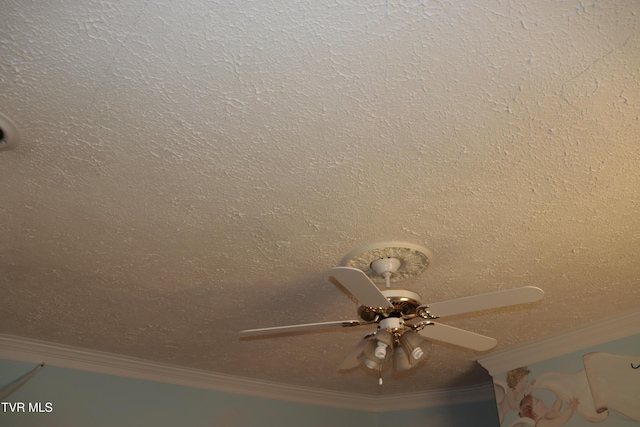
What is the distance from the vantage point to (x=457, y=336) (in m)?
2.09

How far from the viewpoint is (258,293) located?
242 centimetres

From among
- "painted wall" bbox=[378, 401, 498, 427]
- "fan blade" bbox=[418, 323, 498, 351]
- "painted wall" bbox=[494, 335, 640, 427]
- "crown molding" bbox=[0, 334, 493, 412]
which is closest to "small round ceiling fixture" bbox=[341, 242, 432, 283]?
"fan blade" bbox=[418, 323, 498, 351]

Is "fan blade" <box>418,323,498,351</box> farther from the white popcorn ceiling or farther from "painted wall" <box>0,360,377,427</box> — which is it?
"painted wall" <box>0,360,377,427</box>

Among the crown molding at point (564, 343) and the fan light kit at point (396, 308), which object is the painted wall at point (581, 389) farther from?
the fan light kit at point (396, 308)

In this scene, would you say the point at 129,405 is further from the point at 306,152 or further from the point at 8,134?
the point at 306,152

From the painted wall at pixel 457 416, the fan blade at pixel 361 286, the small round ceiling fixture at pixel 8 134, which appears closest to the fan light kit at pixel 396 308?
the fan blade at pixel 361 286

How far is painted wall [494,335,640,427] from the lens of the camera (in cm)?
266

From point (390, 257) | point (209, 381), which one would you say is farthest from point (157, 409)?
point (390, 257)

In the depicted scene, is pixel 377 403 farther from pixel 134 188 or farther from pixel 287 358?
pixel 134 188

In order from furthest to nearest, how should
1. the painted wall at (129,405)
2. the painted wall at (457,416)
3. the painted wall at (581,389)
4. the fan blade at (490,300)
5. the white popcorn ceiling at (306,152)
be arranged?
the painted wall at (457,416) < the painted wall at (129,405) < the painted wall at (581,389) < the fan blade at (490,300) < the white popcorn ceiling at (306,152)

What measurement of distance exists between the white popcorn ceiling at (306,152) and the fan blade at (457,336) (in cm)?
27

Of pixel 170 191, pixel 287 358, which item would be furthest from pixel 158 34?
pixel 287 358

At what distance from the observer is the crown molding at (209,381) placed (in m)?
3.04

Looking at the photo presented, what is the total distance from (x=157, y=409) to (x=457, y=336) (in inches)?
83.3
